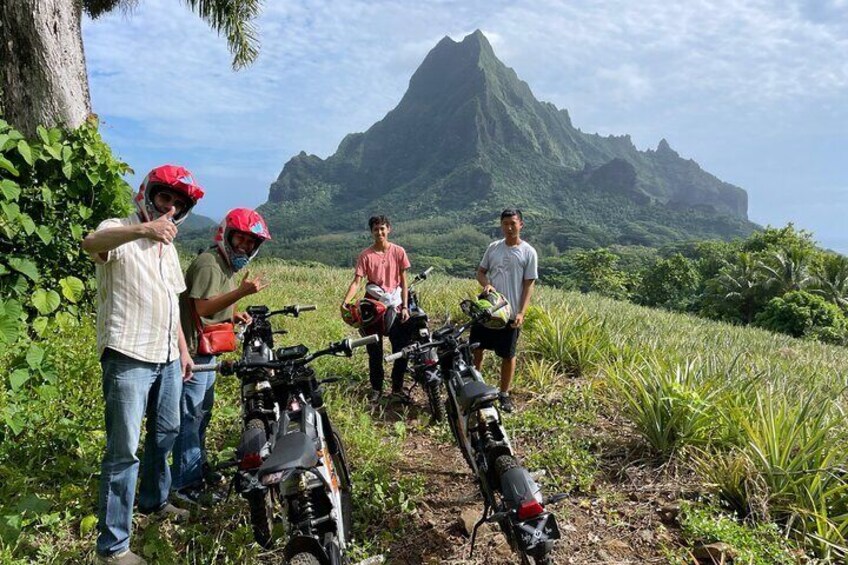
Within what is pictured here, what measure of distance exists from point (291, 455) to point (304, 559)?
1.41 ft

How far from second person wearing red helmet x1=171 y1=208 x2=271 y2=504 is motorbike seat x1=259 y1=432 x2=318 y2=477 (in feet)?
3.97

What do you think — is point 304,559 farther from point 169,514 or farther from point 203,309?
point 203,309

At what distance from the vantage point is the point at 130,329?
2.63 meters

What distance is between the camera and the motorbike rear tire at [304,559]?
2.11 meters

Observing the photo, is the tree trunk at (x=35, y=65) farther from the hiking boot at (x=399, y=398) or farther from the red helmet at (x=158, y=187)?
the hiking boot at (x=399, y=398)

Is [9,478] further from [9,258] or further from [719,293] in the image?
[719,293]

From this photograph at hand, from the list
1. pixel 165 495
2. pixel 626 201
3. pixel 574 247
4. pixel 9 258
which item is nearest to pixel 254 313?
pixel 165 495

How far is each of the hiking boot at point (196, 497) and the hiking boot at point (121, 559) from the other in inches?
31.3

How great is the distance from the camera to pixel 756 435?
3.47 metres

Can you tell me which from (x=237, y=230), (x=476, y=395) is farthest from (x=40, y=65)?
(x=476, y=395)

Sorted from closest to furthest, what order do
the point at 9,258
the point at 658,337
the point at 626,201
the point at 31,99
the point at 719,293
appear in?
the point at 9,258
the point at 31,99
the point at 658,337
the point at 719,293
the point at 626,201

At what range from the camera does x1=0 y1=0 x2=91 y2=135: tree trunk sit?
229 inches

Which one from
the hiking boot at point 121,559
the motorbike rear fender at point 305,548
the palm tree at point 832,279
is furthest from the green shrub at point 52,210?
the palm tree at point 832,279

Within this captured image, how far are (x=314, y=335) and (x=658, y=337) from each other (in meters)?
5.11
